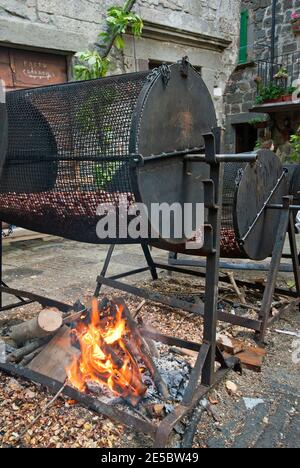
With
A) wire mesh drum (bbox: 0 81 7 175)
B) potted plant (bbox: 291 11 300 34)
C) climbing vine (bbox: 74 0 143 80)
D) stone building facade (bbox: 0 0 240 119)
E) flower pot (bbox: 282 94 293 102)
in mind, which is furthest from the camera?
potted plant (bbox: 291 11 300 34)

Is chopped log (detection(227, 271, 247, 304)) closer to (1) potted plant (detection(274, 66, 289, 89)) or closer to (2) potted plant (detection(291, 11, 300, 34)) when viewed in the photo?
(1) potted plant (detection(274, 66, 289, 89))

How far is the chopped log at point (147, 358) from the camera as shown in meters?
2.28

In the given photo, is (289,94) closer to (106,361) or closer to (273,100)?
(273,100)

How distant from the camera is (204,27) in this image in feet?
24.2

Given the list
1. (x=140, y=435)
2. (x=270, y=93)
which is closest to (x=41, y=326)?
(x=140, y=435)

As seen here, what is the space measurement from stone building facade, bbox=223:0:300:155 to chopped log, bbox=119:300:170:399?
971 centimetres

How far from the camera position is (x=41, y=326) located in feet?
8.09

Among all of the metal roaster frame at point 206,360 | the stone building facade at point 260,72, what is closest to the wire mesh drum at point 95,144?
the metal roaster frame at point 206,360

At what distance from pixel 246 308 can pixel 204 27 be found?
19.1ft

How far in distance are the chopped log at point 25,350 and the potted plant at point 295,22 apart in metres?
11.7

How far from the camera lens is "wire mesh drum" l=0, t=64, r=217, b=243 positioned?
188 cm

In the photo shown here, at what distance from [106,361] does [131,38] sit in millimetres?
5572

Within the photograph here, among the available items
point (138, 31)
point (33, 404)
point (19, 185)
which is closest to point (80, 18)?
point (138, 31)

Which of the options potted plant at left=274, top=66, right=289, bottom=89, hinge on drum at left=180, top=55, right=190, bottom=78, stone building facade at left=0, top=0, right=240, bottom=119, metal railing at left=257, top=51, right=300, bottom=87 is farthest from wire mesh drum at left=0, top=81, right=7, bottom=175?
metal railing at left=257, top=51, right=300, bottom=87
